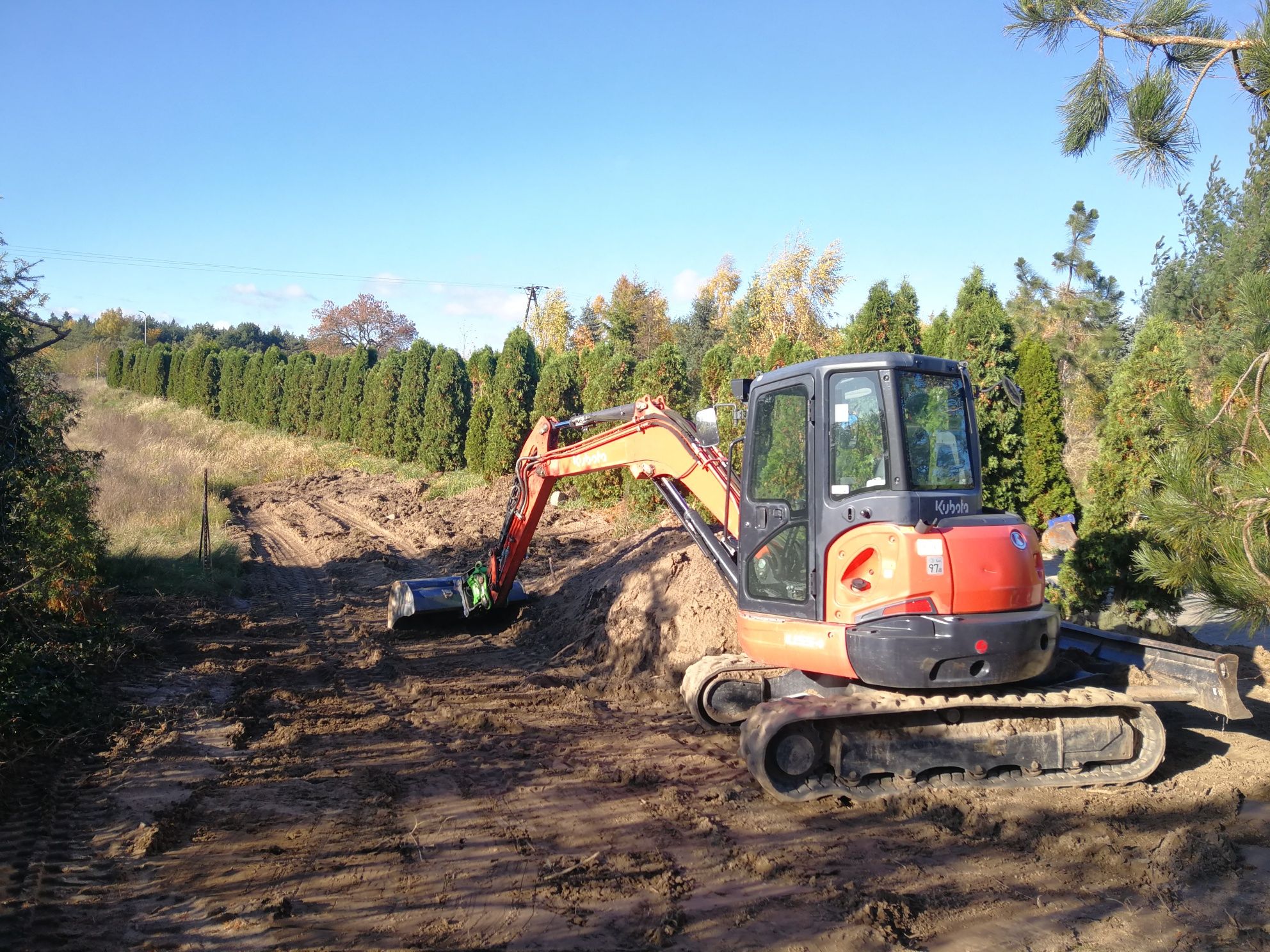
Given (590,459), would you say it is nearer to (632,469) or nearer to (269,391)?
(632,469)

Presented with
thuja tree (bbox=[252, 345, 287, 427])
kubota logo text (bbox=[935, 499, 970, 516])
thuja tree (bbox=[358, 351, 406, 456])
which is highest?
thuja tree (bbox=[252, 345, 287, 427])

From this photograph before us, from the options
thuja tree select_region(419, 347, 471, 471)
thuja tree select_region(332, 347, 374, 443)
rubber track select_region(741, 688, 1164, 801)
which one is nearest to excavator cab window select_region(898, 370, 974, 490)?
rubber track select_region(741, 688, 1164, 801)

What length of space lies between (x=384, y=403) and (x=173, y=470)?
7430mm

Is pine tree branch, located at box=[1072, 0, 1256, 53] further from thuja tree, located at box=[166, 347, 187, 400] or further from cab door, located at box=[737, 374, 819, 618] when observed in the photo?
thuja tree, located at box=[166, 347, 187, 400]

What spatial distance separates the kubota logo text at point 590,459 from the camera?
821 centimetres

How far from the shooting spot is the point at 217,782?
558 centimetres

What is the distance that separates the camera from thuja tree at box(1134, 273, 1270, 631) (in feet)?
14.0

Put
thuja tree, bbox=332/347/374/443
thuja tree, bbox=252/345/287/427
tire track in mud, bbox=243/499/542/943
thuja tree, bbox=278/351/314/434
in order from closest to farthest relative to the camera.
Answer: tire track in mud, bbox=243/499/542/943
thuja tree, bbox=332/347/374/443
thuja tree, bbox=278/351/314/434
thuja tree, bbox=252/345/287/427

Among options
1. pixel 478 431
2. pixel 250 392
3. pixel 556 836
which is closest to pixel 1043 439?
pixel 556 836

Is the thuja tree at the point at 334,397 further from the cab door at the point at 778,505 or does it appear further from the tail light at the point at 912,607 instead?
the tail light at the point at 912,607

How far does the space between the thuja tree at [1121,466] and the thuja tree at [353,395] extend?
25.9m

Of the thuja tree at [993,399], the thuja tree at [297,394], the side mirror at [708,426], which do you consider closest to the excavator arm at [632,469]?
the side mirror at [708,426]

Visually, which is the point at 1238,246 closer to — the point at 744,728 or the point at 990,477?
the point at 990,477

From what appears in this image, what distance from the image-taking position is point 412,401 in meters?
27.2
